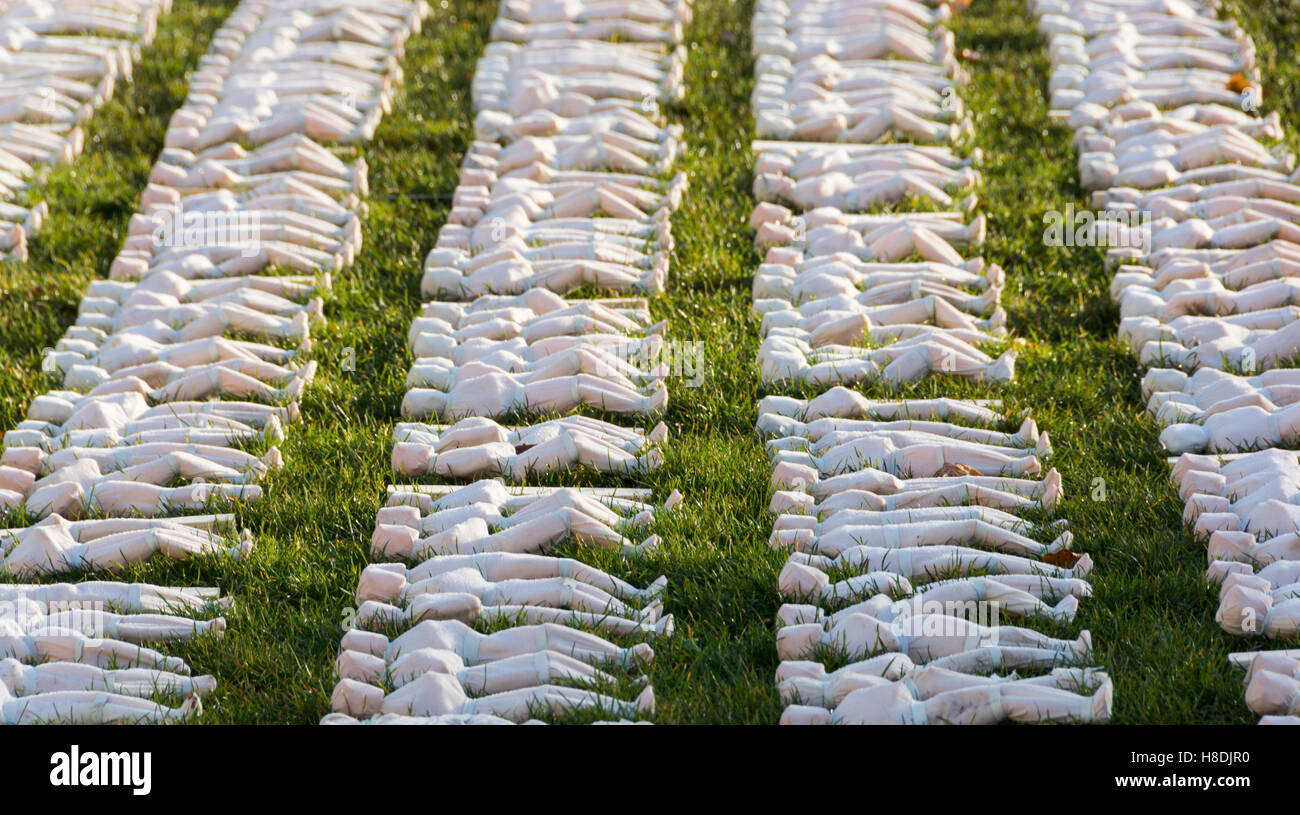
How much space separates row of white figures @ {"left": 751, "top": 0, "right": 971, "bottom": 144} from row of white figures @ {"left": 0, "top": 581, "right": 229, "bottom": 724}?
16.2 feet

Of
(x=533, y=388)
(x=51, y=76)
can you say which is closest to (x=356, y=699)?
(x=533, y=388)

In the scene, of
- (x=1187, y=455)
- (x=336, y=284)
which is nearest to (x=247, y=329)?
(x=336, y=284)

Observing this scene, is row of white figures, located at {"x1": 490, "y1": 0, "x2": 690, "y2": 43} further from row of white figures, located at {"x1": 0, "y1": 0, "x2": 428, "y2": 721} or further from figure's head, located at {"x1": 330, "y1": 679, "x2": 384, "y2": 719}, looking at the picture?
figure's head, located at {"x1": 330, "y1": 679, "x2": 384, "y2": 719}

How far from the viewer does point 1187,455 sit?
6.15 metres

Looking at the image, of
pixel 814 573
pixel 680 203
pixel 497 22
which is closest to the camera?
pixel 814 573

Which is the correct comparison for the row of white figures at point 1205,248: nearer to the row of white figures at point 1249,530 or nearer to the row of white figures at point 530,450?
the row of white figures at point 1249,530

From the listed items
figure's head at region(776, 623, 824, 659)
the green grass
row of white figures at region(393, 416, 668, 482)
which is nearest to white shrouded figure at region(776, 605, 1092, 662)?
figure's head at region(776, 623, 824, 659)

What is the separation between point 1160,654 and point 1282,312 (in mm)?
2679

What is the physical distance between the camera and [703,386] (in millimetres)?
6930

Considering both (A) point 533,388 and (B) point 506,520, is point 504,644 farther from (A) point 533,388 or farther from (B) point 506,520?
(A) point 533,388

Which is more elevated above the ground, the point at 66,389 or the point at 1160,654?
the point at 66,389

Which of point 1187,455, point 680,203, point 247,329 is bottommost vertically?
point 1187,455

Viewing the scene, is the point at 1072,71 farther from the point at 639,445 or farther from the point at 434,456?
the point at 434,456

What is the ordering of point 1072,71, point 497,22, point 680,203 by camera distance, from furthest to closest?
point 497,22, point 1072,71, point 680,203
